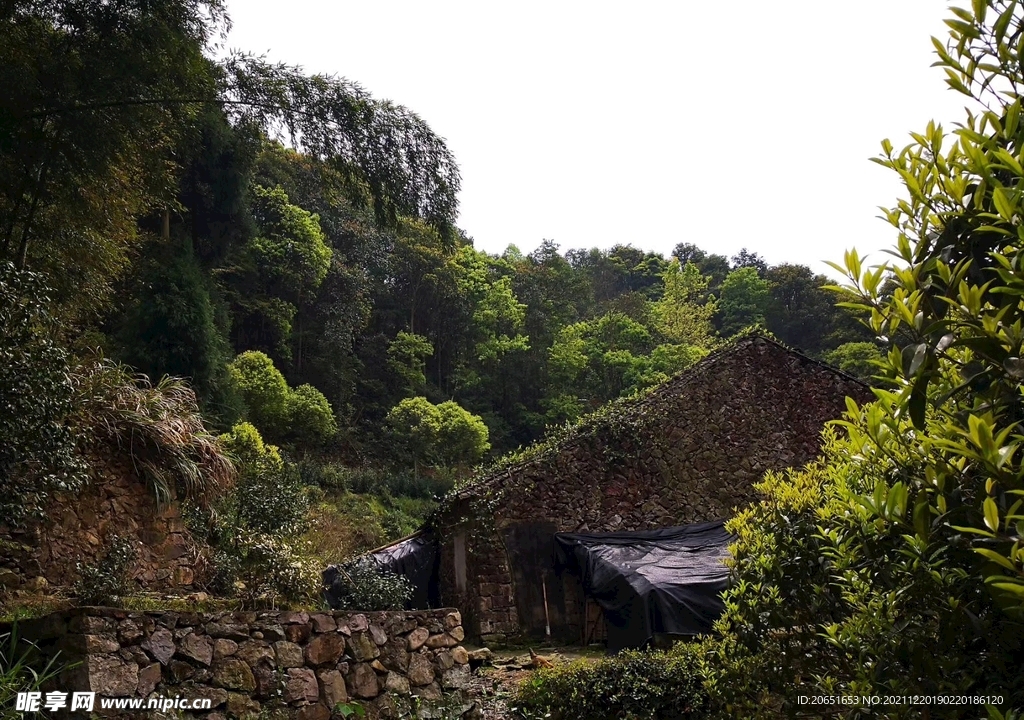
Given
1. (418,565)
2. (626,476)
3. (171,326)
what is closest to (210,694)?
(418,565)

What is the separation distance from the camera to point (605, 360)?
1256 inches

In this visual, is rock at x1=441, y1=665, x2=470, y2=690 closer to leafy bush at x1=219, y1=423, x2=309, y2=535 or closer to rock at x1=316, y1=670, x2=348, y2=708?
rock at x1=316, y1=670, x2=348, y2=708

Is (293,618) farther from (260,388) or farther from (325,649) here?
(260,388)

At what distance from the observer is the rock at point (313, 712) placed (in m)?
5.61

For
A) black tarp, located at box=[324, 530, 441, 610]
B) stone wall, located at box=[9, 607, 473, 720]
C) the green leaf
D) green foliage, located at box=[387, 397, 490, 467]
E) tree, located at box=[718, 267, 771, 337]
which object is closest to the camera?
the green leaf

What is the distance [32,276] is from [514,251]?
35405 mm

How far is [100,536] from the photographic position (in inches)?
298

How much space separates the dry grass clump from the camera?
25.3 feet

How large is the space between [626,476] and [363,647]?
7.69 meters

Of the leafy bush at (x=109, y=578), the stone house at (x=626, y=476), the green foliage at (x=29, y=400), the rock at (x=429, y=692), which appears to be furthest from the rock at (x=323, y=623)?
the stone house at (x=626, y=476)

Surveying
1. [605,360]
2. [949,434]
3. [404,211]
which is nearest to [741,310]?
[605,360]

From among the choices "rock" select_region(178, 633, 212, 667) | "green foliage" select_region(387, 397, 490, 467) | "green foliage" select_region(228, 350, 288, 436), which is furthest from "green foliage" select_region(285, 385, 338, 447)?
"rock" select_region(178, 633, 212, 667)

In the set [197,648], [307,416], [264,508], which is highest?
[307,416]

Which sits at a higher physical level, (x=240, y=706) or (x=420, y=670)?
(x=240, y=706)
